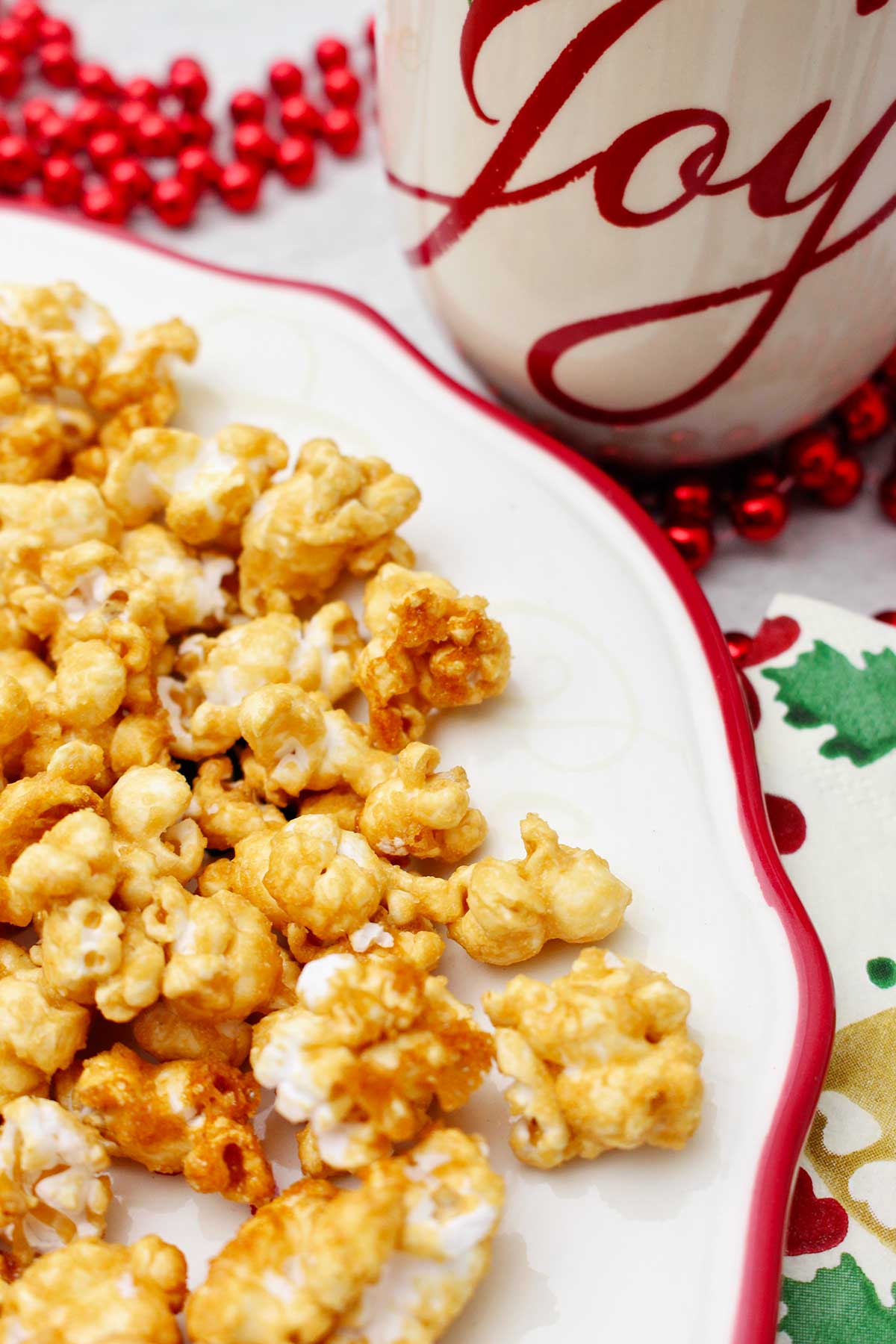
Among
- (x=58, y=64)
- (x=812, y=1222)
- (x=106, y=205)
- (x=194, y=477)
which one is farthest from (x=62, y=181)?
(x=812, y=1222)

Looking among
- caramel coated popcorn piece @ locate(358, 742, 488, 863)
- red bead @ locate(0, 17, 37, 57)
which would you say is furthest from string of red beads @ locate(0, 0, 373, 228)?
caramel coated popcorn piece @ locate(358, 742, 488, 863)

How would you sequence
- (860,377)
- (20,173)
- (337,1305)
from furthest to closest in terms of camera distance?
(20,173)
(860,377)
(337,1305)

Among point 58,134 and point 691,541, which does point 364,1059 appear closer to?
point 691,541

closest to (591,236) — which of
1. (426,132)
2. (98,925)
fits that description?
(426,132)

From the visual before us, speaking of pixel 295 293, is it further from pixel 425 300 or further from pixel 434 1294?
pixel 434 1294

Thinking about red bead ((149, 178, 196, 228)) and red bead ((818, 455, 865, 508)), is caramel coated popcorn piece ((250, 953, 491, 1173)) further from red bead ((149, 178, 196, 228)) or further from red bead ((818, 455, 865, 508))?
red bead ((149, 178, 196, 228))

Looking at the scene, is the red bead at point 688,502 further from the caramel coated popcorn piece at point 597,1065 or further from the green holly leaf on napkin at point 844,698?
the caramel coated popcorn piece at point 597,1065
